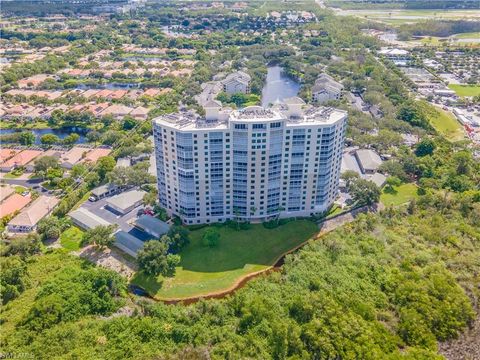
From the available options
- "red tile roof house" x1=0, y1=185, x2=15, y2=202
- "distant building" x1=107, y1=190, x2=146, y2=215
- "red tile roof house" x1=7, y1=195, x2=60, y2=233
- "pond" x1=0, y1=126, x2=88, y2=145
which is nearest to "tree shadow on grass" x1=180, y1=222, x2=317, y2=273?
"distant building" x1=107, y1=190, x2=146, y2=215

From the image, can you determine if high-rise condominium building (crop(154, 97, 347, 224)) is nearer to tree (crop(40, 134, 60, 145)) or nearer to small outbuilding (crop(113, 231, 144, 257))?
small outbuilding (crop(113, 231, 144, 257))

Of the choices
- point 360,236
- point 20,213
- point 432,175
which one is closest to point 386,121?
point 432,175

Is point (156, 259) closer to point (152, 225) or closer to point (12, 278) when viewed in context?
point (152, 225)

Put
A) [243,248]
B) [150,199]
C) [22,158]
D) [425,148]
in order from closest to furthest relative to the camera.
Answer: [243,248] < [150,199] < [22,158] < [425,148]

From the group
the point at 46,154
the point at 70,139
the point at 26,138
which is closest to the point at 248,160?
the point at 46,154

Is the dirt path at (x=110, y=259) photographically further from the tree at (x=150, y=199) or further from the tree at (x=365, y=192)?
the tree at (x=365, y=192)

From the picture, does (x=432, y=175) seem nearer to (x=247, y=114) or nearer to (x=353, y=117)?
(x=353, y=117)
